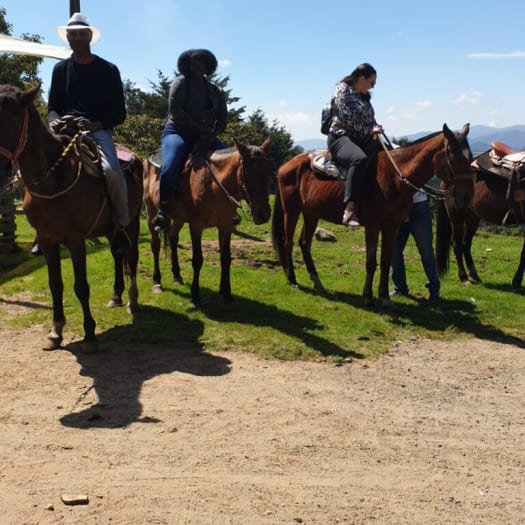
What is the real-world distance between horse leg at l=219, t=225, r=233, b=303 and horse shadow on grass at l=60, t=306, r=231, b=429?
0.87m

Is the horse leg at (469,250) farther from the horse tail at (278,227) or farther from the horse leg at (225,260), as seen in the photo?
the horse leg at (225,260)

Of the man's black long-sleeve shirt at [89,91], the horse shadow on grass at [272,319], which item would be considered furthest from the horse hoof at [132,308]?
the man's black long-sleeve shirt at [89,91]

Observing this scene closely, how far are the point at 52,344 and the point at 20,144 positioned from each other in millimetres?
2219

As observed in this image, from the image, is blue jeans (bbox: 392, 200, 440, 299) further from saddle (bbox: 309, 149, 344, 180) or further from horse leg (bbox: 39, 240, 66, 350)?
A: horse leg (bbox: 39, 240, 66, 350)

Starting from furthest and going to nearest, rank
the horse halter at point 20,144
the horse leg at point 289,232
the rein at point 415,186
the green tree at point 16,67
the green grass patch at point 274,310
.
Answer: the green tree at point 16,67
the horse leg at point 289,232
the rein at point 415,186
the green grass patch at point 274,310
the horse halter at point 20,144

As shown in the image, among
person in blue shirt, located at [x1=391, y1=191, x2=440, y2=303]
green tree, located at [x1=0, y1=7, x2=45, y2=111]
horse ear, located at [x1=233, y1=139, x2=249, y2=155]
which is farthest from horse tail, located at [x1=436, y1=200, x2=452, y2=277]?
green tree, located at [x1=0, y1=7, x2=45, y2=111]

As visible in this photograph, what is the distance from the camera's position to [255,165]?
6727 mm

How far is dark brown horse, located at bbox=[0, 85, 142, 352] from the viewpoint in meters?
4.90

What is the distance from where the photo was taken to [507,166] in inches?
350

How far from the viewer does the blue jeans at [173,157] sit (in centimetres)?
743

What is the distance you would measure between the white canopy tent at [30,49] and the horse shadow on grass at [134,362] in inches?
219

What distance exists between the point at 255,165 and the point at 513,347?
12.2 ft

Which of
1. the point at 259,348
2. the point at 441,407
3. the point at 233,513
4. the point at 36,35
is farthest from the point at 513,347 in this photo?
the point at 36,35

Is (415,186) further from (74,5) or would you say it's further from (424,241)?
(74,5)
